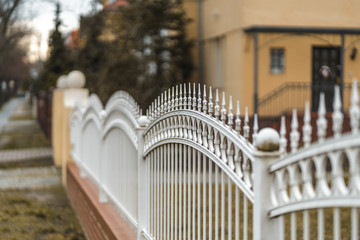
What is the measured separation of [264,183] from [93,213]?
464cm

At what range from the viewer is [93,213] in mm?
6754

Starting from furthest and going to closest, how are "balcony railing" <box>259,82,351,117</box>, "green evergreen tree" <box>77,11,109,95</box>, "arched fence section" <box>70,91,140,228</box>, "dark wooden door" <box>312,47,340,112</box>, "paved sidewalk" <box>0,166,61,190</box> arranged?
"green evergreen tree" <box>77,11,109,95</box>
"dark wooden door" <box>312,47,340,112</box>
"balcony railing" <box>259,82,351,117</box>
"paved sidewalk" <box>0,166,61,190</box>
"arched fence section" <box>70,91,140,228</box>

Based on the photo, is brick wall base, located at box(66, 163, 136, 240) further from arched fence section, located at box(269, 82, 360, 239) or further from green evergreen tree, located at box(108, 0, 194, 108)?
green evergreen tree, located at box(108, 0, 194, 108)

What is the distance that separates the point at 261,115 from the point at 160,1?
250 inches

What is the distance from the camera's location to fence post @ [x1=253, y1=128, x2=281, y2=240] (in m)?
2.37

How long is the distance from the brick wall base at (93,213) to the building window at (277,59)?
8.89 m

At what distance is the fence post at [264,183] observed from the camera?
2366mm

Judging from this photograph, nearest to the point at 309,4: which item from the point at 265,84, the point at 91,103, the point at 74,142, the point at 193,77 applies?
the point at 265,84

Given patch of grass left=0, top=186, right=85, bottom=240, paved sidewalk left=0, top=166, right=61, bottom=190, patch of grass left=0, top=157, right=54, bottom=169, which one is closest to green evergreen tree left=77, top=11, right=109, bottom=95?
patch of grass left=0, top=157, right=54, bottom=169

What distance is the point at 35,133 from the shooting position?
23281mm

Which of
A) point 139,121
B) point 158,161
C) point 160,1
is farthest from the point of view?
point 160,1

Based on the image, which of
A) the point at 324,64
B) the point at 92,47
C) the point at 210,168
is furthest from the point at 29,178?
the point at 92,47

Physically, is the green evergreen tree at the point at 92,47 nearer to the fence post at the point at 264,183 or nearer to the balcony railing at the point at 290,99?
the balcony railing at the point at 290,99

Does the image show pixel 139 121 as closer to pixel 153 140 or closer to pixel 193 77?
pixel 153 140
